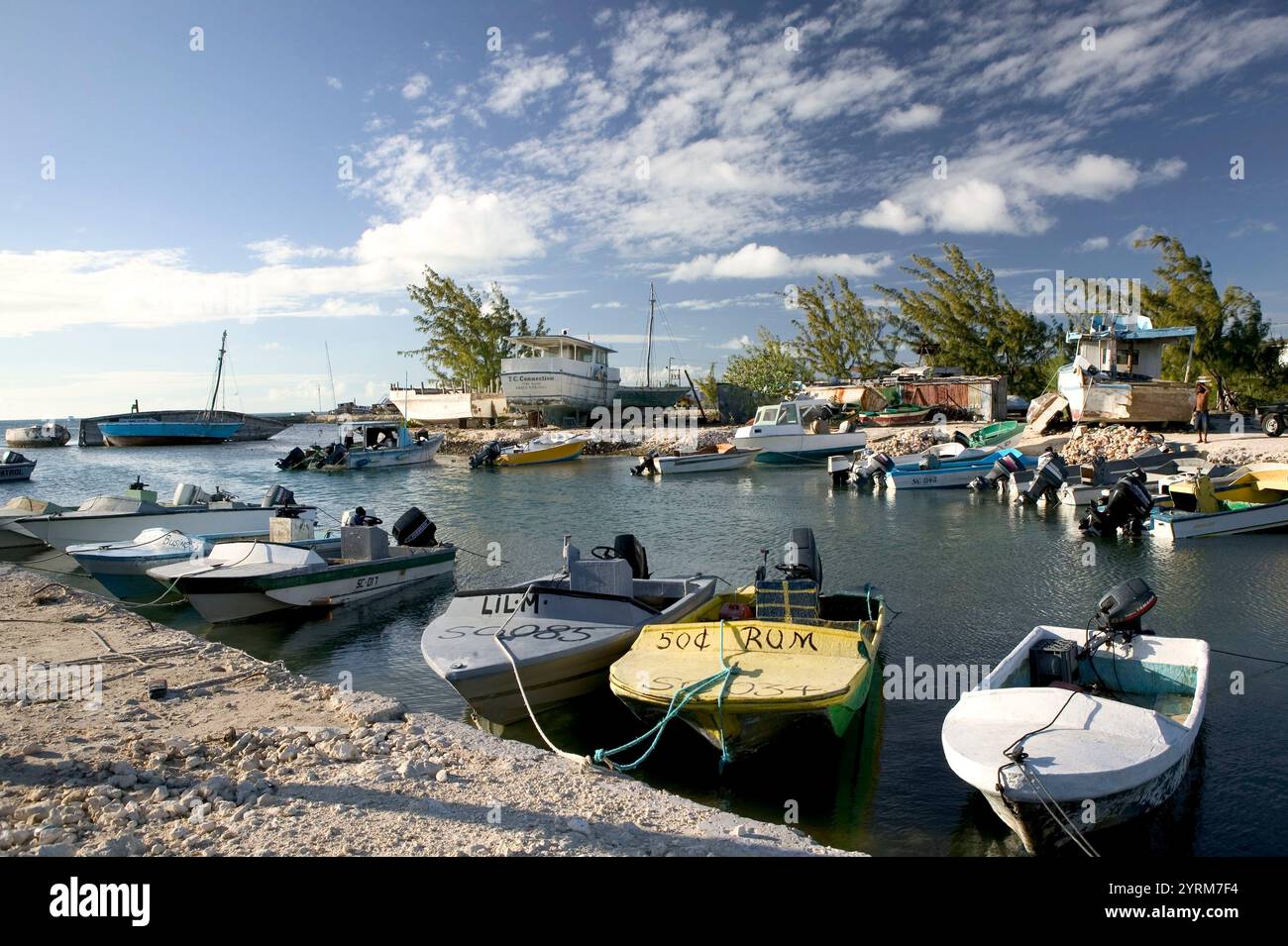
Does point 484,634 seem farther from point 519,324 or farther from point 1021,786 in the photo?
point 519,324

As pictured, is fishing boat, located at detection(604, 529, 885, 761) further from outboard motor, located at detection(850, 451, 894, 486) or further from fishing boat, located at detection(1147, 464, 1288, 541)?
outboard motor, located at detection(850, 451, 894, 486)

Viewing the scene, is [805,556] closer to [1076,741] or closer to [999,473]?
[1076,741]

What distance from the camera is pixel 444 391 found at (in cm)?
7906

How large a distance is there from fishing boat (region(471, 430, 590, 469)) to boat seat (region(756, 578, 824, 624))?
4312 cm

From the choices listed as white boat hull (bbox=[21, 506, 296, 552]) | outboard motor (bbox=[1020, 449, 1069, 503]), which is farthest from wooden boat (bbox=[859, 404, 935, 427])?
white boat hull (bbox=[21, 506, 296, 552])

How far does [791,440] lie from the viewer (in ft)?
144

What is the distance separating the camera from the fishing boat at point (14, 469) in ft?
151

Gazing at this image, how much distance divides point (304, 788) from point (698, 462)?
123 ft

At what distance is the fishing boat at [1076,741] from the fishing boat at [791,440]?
35664mm

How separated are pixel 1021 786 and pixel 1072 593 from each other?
10.9 m

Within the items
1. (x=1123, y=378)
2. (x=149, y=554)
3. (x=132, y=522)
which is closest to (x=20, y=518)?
(x=132, y=522)

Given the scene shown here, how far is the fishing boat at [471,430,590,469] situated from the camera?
2045 inches
